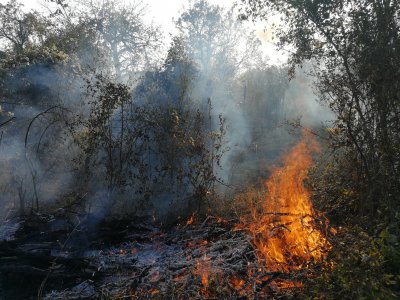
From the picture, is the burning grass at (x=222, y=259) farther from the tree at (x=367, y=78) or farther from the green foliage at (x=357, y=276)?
the tree at (x=367, y=78)

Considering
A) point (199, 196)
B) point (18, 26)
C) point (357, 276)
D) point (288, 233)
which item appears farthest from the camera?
point (18, 26)

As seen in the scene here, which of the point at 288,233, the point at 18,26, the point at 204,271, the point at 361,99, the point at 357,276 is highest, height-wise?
the point at 18,26

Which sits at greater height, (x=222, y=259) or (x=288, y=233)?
A: (x=288, y=233)

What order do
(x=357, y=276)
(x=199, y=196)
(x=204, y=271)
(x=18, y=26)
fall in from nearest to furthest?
1. (x=357, y=276)
2. (x=204, y=271)
3. (x=199, y=196)
4. (x=18, y=26)

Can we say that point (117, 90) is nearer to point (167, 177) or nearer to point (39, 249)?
point (167, 177)

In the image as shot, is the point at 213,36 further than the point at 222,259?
Yes

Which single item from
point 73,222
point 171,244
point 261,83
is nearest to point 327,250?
point 171,244

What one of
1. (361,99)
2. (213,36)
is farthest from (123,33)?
(361,99)

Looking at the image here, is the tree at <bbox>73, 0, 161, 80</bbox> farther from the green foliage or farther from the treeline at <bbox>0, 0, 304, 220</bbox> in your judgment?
the green foliage

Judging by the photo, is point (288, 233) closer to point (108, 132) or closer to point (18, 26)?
point (108, 132)

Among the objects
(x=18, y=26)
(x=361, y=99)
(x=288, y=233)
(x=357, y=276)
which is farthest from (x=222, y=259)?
(x=18, y=26)

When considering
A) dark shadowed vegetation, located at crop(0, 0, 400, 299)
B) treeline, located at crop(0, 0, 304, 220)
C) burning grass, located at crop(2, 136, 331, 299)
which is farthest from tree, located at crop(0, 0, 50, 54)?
burning grass, located at crop(2, 136, 331, 299)

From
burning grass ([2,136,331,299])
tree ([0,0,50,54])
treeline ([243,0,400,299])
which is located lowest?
burning grass ([2,136,331,299])

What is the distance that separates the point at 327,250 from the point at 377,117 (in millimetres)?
2598
